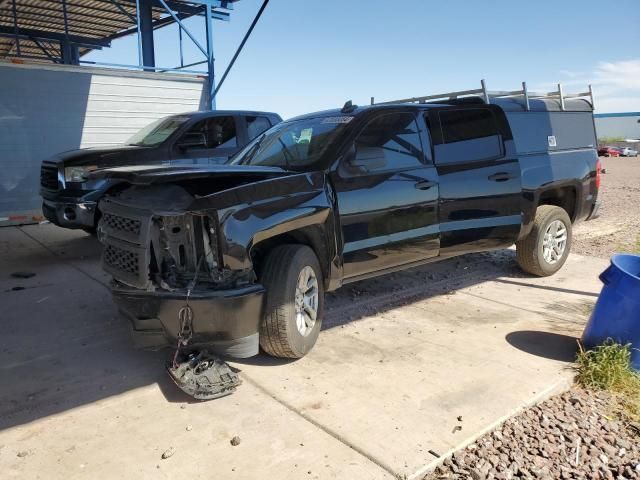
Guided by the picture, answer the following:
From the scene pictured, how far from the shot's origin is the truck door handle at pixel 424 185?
15.3 feet

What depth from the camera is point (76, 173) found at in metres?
7.36

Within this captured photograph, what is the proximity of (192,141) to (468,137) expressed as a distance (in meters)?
4.60

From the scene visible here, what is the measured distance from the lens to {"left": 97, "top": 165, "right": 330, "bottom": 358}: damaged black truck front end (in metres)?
3.26

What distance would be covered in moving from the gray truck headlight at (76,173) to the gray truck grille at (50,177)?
0.17 metres

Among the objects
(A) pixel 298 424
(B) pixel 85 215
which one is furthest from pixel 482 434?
(B) pixel 85 215

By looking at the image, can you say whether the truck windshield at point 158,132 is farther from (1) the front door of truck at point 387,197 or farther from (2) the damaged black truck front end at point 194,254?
(2) the damaged black truck front end at point 194,254

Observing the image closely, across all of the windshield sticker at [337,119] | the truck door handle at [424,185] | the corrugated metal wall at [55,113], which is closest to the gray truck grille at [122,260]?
the windshield sticker at [337,119]

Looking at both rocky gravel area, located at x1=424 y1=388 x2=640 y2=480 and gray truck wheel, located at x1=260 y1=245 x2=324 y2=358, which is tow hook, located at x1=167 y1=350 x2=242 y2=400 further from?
rocky gravel area, located at x1=424 y1=388 x2=640 y2=480

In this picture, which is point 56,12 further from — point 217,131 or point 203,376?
point 203,376

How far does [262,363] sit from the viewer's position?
12.8ft

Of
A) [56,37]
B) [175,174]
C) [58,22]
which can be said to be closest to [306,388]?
[175,174]

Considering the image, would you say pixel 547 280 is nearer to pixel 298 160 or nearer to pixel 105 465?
pixel 298 160

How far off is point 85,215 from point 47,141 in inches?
164

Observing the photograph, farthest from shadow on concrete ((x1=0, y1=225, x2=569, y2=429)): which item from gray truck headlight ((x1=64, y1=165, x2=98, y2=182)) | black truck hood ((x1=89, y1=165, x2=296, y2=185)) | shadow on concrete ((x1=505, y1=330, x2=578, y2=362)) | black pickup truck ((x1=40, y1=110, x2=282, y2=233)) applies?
black truck hood ((x1=89, y1=165, x2=296, y2=185))
